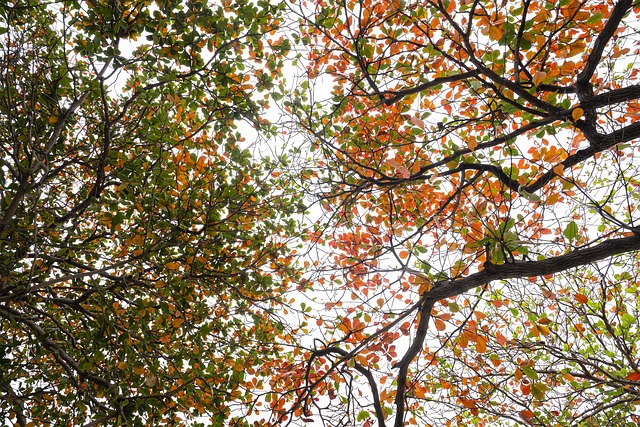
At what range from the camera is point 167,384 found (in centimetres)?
454

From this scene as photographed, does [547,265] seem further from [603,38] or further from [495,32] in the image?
[495,32]

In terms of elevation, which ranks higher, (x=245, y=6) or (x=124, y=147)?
(x=245, y=6)

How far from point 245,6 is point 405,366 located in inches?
148

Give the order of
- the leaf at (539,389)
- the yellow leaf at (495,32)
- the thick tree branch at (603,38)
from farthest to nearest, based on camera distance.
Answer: the yellow leaf at (495,32) → the thick tree branch at (603,38) → the leaf at (539,389)

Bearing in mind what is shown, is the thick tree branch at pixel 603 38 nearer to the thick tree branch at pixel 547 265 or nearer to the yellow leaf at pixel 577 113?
the yellow leaf at pixel 577 113

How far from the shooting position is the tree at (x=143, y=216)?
363 cm

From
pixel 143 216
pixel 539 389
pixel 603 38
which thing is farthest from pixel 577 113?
pixel 143 216

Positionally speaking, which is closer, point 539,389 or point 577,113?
point 539,389

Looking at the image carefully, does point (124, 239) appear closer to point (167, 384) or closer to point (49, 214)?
point (49, 214)

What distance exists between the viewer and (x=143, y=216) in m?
4.24

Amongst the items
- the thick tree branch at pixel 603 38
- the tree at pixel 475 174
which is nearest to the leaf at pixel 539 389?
the tree at pixel 475 174

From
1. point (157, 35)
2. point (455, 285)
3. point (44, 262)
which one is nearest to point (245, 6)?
point (157, 35)

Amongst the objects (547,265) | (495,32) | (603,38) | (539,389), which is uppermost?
(495,32)

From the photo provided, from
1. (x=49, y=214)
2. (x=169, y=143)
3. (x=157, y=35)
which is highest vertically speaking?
(x=157, y=35)
